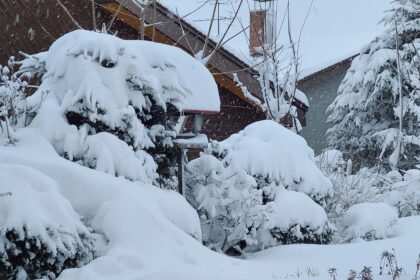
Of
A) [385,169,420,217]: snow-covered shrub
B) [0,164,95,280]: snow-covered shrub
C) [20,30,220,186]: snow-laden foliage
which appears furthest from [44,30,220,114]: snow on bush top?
[385,169,420,217]: snow-covered shrub

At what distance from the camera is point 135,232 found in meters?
4.65

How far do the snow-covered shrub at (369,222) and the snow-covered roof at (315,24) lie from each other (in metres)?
4.06

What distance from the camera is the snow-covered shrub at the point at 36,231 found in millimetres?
3986

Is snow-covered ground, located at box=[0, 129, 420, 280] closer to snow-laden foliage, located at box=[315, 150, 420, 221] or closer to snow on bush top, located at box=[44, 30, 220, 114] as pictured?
snow on bush top, located at box=[44, 30, 220, 114]

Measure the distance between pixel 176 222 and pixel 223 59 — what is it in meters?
6.76

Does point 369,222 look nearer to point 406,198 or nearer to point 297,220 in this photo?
point 297,220

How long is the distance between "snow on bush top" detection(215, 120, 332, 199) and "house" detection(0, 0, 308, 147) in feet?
9.75

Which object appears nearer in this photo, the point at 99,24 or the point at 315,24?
the point at 99,24

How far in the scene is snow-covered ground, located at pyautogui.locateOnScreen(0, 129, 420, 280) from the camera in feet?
→ 14.0

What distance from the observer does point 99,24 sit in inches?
470

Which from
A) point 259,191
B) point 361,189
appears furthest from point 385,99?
point 259,191

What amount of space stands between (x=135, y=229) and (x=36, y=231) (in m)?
0.86

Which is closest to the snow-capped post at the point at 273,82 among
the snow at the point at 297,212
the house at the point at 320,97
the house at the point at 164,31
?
the house at the point at 164,31

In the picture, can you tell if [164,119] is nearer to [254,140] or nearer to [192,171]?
[192,171]
